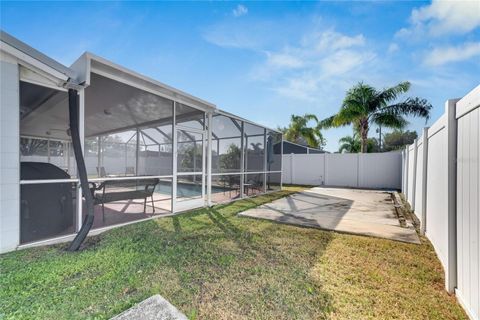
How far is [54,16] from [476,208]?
7803 mm

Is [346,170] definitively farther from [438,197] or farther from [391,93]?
[438,197]

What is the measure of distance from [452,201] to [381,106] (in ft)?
42.2

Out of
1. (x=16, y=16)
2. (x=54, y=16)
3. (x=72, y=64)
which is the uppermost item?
(x=54, y=16)

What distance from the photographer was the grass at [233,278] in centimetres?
211

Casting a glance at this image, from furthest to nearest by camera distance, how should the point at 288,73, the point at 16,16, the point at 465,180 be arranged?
the point at 288,73
the point at 16,16
the point at 465,180

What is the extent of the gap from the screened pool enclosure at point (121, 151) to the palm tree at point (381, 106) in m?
8.14

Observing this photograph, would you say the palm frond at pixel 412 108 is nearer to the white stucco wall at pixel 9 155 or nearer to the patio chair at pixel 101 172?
the patio chair at pixel 101 172

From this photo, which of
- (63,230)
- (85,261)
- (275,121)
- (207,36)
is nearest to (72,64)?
(63,230)

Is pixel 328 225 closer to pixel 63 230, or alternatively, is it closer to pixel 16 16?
pixel 63 230

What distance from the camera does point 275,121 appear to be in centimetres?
2731

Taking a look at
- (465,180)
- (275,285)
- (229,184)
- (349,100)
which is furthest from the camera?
(349,100)

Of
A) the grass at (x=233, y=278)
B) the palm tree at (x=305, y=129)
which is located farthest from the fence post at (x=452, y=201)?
the palm tree at (x=305, y=129)

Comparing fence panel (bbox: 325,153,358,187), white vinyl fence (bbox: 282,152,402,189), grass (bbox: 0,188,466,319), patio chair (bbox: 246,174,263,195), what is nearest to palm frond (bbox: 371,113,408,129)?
white vinyl fence (bbox: 282,152,402,189)

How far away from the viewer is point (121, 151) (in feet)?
18.3
